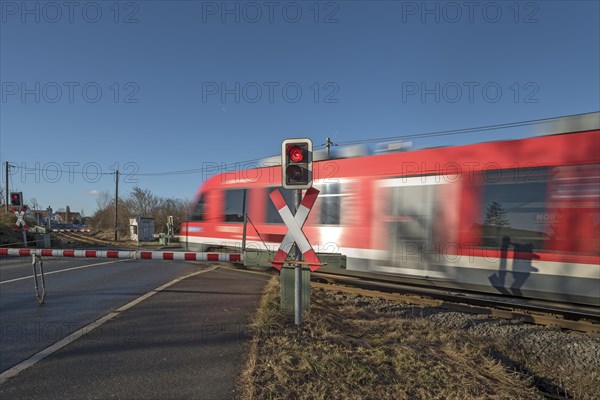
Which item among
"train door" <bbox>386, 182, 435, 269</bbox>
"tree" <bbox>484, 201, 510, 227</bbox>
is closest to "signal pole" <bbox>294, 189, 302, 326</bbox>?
"train door" <bbox>386, 182, 435, 269</bbox>

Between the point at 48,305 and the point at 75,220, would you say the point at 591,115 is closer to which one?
the point at 48,305

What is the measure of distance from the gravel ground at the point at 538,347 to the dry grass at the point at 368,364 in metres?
0.40

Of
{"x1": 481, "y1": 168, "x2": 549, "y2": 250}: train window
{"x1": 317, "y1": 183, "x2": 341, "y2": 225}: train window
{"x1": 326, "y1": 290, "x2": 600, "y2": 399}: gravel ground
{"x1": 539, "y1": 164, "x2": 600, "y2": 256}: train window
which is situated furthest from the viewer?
{"x1": 317, "y1": 183, "x2": 341, "y2": 225}: train window

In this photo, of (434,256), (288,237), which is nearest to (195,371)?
(288,237)

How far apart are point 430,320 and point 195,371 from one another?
4005 millimetres

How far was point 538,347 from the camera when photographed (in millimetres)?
4793

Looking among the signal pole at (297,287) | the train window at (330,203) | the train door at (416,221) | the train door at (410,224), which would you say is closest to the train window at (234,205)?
the train window at (330,203)

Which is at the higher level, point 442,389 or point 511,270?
point 511,270

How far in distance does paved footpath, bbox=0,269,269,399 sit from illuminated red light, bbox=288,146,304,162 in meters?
2.38

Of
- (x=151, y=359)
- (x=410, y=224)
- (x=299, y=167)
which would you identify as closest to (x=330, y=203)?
(x=410, y=224)

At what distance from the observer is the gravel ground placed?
386 centimetres

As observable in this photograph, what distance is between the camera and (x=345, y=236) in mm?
8242

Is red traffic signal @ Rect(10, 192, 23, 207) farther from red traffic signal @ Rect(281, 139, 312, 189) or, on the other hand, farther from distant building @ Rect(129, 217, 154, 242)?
red traffic signal @ Rect(281, 139, 312, 189)

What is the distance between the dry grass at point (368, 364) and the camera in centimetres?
304
